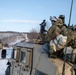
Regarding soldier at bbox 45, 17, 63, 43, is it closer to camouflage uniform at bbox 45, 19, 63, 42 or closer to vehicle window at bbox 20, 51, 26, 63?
camouflage uniform at bbox 45, 19, 63, 42

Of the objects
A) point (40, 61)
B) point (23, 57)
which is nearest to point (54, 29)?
point (40, 61)

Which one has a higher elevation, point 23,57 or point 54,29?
point 54,29

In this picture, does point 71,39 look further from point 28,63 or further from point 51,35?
point 28,63

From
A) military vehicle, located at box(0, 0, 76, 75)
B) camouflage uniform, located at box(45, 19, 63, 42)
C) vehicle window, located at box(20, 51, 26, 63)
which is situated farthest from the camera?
vehicle window, located at box(20, 51, 26, 63)

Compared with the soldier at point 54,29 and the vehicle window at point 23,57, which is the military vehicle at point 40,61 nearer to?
the vehicle window at point 23,57

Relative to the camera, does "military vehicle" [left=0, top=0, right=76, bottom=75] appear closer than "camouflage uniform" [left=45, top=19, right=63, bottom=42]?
Yes

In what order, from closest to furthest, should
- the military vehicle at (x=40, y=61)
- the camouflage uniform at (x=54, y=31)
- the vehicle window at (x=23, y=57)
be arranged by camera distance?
the military vehicle at (x=40, y=61)
the camouflage uniform at (x=54, y=31)
the vehicle window at (x=23, y=57)

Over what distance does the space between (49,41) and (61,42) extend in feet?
1.96

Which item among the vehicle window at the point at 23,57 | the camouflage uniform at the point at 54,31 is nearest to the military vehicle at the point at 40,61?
the vehicle window at the point at 23,57

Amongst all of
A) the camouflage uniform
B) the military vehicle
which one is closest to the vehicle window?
the military vehicle

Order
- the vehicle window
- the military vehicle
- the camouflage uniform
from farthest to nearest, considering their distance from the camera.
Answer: the vehicle window, the camouflage uniform, the military vehicle

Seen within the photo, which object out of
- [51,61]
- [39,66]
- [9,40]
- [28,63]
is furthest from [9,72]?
[9,40]

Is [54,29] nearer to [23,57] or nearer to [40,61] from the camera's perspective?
[40,61]

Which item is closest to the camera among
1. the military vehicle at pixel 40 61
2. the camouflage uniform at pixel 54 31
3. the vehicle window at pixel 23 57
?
the military vehicle at pixel 40 61
